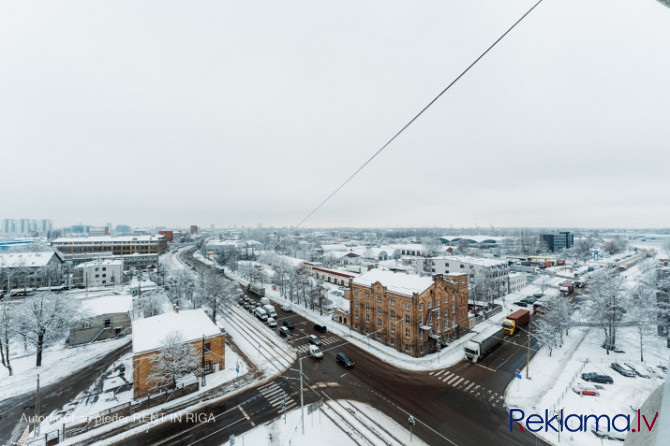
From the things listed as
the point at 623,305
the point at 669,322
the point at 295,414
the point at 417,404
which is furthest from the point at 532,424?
the point at 669,322

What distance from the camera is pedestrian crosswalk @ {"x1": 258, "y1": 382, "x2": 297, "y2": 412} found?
22.2 metres

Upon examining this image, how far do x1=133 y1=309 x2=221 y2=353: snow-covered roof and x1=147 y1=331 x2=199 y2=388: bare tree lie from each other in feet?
3.49

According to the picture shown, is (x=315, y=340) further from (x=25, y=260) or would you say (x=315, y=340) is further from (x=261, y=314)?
(x=25, y=260)

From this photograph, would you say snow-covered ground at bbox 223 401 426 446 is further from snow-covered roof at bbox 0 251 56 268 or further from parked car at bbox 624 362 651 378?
snow-covered roof at bbox 0 251 56 268

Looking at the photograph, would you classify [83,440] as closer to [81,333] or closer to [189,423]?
[189,423]

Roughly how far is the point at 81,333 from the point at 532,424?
4869cm

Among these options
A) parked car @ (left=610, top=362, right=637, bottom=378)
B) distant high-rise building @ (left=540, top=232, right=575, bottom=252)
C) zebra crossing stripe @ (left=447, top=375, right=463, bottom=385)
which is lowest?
zebra crossing stripe @ (left=447, top=375, right=463, bottom=385)

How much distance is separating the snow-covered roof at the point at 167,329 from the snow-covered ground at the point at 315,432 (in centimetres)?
1125

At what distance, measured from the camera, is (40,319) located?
28.8 m

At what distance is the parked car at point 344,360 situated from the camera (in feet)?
93.2

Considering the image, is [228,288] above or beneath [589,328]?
above

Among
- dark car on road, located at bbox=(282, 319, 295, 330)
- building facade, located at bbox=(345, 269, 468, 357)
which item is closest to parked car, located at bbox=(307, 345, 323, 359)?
building facade, located at bbox=(345, 269, 468, 357)

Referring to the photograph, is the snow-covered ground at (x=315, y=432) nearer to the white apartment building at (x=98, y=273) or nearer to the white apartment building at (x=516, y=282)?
the white apartment building at (x=516, y=282)

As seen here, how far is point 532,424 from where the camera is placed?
2044 cm
